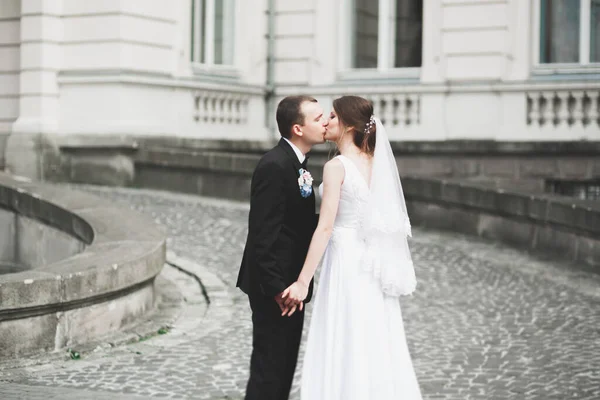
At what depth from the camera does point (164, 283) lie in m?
10.2

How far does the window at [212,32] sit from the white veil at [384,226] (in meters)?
13.8

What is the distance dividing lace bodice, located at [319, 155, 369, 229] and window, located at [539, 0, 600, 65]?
1310 cm

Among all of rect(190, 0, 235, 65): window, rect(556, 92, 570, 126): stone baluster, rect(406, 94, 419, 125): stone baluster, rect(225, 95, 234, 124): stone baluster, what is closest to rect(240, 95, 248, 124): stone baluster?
rect(225, 95, 234, 124): stone baluster

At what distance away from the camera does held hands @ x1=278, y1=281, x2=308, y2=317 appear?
218 inches

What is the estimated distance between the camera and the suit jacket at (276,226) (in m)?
5.53

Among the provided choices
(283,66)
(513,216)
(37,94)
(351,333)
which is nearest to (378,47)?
(283,66)

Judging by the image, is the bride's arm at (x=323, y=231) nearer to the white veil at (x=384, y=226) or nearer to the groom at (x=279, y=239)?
the groom at (x=279, y=239)

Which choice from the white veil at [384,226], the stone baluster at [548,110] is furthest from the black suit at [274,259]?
the stone baluster at [548,110]

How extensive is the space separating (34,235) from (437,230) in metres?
Result: 5.13

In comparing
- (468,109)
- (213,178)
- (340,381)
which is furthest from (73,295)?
(468,109)

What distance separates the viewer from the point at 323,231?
5.59 metres

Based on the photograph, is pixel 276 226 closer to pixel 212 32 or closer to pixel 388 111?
pixel 388 111

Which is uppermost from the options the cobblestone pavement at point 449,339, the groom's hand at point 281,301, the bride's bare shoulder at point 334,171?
the bride's bare shoulder at point 334,171

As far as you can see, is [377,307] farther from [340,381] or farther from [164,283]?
[164,283]
